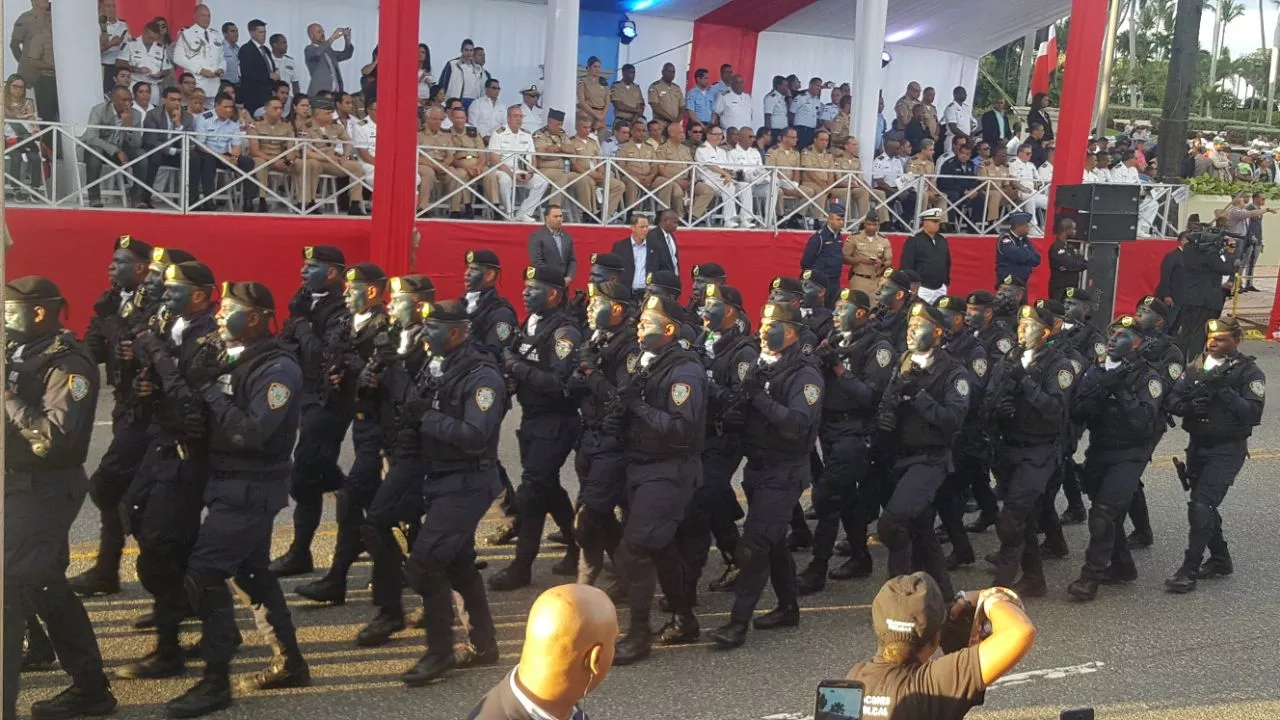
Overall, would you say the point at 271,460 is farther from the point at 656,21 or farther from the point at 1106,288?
the point at 656,21

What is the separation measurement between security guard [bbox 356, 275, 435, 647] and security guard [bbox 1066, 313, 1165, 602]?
4.61 m

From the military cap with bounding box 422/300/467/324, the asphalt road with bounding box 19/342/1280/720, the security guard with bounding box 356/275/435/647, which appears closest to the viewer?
the asphalt road with bounding box 19/342/1280/720

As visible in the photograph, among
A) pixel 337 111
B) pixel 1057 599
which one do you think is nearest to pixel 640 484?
pixel 1057 599

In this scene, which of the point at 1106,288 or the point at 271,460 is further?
the point at 1106,288

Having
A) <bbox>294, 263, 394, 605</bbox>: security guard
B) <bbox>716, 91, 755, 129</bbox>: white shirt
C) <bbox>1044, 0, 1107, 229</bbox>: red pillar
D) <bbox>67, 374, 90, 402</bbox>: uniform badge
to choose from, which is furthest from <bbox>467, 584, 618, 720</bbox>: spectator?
<bbox>716, 91, 755, 129</bbox>: white shirt

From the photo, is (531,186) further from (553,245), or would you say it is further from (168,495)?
(168,495)

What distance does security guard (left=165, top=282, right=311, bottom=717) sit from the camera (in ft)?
20.8

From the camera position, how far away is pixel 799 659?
7.52 meters

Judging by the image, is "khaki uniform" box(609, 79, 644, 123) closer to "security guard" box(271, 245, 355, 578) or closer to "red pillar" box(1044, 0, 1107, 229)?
"red pillar" box(1044, 0, 1107, 229)

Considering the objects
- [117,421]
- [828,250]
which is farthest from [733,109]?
[117,421]

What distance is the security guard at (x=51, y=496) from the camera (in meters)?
5.93

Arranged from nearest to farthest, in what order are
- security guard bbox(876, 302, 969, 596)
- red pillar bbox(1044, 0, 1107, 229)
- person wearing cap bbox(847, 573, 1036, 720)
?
1. person wearing cap bbox(847, 573, 1036, 720)
2. security guard bbox(876, 302, 969, 596)
3. red pillar bbox(1044, 0, 1107, 229)

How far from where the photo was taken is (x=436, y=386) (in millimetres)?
7016

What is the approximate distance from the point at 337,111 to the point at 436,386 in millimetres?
10400
